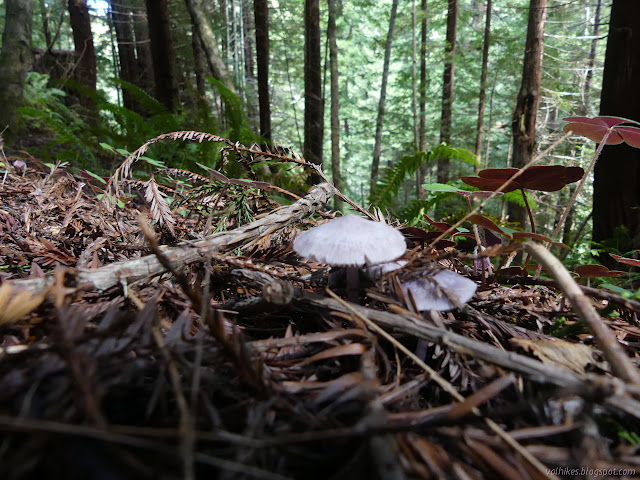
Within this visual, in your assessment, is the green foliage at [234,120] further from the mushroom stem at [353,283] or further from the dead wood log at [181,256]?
the mushroom stem at [353,283]

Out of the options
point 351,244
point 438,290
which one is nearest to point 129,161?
point 351,244

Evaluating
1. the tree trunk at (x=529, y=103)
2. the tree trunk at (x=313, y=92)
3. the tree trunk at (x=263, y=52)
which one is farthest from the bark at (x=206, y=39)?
the tree trunk at (x=529, y=103)

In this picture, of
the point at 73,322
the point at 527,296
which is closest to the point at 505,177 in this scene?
the point at 527,296

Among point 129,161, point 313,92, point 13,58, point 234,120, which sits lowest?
point 129,161

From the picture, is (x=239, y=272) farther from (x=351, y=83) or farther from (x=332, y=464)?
(x=351, y=83)

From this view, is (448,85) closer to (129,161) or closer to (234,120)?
(234,120)
